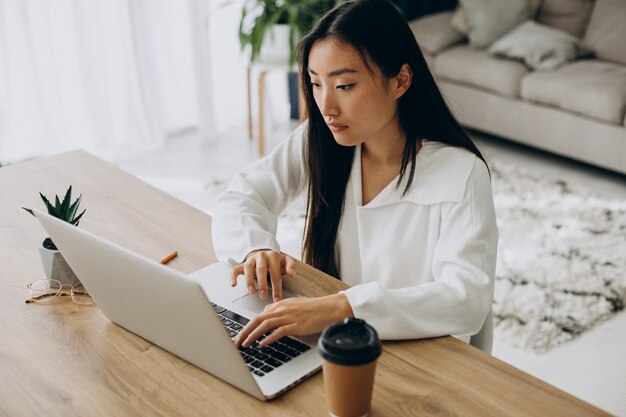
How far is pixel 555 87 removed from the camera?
11.3 ft

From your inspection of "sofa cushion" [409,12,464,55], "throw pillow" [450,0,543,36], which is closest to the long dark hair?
"sofa cushion" [409,12,464,55]

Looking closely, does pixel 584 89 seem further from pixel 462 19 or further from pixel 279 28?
pixel 279 28

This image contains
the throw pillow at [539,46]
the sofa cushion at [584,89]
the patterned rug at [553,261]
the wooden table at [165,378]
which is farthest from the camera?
the throw pillow at [539,46]

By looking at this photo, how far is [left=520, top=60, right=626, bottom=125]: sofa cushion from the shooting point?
10.7 feet

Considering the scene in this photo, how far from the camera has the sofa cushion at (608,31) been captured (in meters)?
3.66

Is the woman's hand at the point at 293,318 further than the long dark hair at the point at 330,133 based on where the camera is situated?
No

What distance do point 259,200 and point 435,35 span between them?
2.83m

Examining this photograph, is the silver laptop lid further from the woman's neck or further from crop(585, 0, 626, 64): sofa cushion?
crop(585, 0, 626, 64): sofa cushion

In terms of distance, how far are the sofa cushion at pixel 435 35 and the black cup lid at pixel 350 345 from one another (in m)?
3.32

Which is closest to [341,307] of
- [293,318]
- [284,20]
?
[293,318]

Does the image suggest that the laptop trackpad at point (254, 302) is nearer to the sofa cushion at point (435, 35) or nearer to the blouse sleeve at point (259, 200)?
the blouse sleeve at point (259, 200)

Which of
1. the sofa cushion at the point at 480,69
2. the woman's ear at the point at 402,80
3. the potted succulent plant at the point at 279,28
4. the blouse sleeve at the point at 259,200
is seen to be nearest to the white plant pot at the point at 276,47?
the potted succulent plant at the point at 279,28

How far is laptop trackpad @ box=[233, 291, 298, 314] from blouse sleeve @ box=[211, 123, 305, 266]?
109 millimetres

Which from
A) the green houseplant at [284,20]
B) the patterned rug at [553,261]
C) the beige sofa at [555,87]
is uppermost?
the green houseplant at [284,20]
